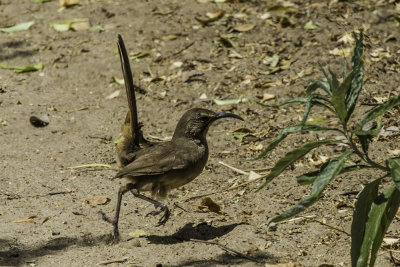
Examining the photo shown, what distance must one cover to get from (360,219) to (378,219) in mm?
99

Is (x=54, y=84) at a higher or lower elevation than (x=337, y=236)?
lower

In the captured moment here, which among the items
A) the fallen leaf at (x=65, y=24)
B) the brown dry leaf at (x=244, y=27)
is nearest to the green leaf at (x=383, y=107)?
the brown dry leaf at (x=244, y=27)

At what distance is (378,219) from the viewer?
10.6 ft

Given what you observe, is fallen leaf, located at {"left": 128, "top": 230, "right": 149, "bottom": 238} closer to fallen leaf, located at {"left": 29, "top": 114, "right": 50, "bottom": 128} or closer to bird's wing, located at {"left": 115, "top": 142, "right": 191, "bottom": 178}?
bird's wing, located at {"left": 115, "top": 142, "right": 191, "bottom": 178}

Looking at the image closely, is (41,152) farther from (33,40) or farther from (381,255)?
(381,255)

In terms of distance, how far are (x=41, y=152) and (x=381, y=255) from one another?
3754 mm

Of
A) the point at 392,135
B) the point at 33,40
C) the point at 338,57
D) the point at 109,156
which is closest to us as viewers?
the point at 392,135

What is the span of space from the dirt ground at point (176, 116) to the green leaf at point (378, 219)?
983mm

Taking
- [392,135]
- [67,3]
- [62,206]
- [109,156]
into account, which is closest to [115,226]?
[62,206]

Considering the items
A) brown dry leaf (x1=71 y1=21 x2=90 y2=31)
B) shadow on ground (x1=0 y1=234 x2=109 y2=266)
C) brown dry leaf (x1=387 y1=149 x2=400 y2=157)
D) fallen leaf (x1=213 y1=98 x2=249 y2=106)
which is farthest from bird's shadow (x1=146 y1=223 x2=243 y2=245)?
brown dry leaf (x1=71 y1=21 x2=90 y2=31)

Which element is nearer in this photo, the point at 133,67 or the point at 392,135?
the point at 392,135

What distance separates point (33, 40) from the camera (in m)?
9.04

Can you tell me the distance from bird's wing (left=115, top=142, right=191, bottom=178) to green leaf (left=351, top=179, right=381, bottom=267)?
209cm

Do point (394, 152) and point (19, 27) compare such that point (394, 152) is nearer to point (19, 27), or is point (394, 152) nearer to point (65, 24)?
point (65, 24)
